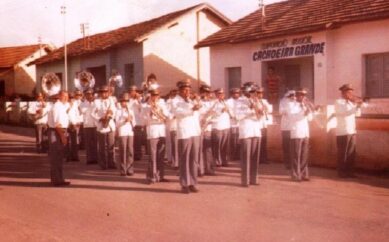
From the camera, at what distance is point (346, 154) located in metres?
11.6

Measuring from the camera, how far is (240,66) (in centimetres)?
2094

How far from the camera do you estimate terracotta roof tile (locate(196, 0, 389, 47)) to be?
15188 mm

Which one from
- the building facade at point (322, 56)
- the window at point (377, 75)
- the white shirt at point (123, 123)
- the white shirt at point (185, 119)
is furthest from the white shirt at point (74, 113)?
the window at point (377, 75)

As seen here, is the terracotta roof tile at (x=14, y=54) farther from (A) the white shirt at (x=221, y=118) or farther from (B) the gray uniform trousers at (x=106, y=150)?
(A) the white shirt at (x=221, y=118)

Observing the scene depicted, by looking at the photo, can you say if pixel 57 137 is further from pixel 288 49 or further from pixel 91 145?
pixel 288 49

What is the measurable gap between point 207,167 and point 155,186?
6.11ft

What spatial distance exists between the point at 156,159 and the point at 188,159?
1.35 meters

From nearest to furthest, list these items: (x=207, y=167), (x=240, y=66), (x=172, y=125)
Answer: (x=207, y=167), (x=172, y=125), (x=240, y=66)

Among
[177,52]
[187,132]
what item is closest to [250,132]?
[187,132]

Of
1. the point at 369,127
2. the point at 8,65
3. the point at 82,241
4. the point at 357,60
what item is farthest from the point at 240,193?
the point at 8,65

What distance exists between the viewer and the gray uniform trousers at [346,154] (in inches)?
454

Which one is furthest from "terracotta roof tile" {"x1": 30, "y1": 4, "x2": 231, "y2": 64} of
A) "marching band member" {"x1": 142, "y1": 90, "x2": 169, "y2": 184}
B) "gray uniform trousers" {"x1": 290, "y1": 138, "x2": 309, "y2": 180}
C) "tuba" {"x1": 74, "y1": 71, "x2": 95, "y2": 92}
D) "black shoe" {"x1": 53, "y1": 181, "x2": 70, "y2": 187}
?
"gray uniform trousers" {"x1": 290, "y1": 138, "x2": 309, "y2": 180}

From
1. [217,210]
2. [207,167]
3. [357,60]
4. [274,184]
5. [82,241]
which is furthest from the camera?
[357,60]

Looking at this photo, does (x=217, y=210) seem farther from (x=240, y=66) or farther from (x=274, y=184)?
(x=240, y=66)
